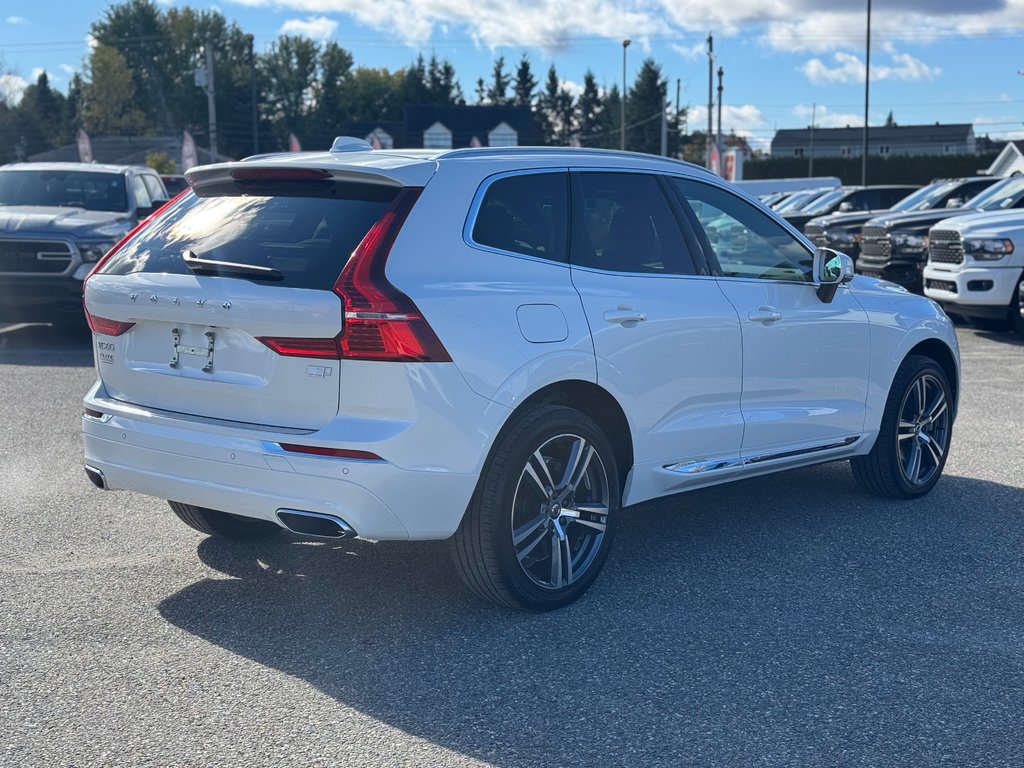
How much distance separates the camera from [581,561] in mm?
4914

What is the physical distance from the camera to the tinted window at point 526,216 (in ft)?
15.2

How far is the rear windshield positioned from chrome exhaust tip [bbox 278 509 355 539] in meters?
0.79

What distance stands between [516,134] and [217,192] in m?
95.3

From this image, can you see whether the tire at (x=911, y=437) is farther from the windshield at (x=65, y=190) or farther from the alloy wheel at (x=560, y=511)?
the windshield at (x=65, y=190)

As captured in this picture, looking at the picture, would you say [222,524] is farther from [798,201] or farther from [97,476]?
[798,201]

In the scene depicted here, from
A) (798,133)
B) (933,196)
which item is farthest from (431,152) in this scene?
(798,133)

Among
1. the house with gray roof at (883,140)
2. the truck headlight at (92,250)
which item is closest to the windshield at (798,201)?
the truck headlight at (92,250)

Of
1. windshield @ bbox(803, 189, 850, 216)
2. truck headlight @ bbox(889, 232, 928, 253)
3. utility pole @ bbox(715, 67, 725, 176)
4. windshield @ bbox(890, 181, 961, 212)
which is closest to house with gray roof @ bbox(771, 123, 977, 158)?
utility pole @ bbox(715, 67, 725, 176)

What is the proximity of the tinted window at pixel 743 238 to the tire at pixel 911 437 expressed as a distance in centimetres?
104

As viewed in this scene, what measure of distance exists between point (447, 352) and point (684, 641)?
1369 millimetres

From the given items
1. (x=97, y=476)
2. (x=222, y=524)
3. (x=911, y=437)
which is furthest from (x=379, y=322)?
(x=911, y=437)

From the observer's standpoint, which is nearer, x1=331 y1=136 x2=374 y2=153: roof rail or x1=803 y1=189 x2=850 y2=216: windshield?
x1=331 y1=136 x2=374 y2=153: roof rail

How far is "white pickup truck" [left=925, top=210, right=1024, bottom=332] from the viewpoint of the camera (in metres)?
13.9

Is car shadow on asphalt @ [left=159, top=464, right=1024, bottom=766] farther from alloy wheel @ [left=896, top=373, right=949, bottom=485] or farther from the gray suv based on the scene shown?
the gray suv
